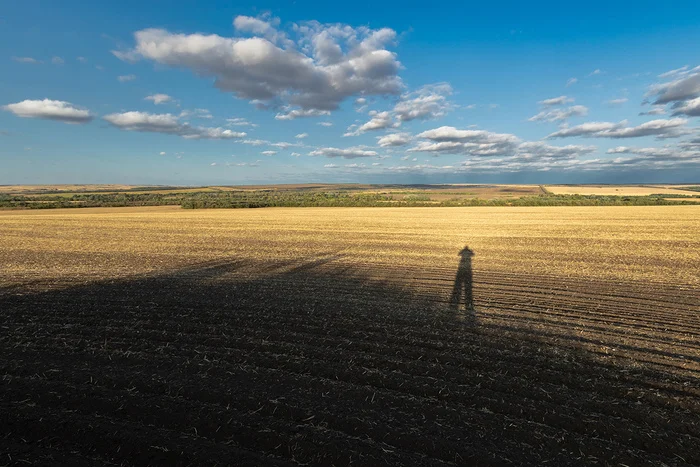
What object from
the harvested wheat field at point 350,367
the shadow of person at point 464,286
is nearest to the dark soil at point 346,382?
the harvested wheat field at point 350,367

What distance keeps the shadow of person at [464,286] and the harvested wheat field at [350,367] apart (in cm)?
14

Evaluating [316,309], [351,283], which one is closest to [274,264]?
[351,283]

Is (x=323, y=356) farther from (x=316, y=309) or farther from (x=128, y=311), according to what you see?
(x=128, y=311)

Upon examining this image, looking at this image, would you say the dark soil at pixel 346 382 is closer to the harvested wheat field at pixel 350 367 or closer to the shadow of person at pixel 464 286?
the harvested wheat field at pixel 350 367

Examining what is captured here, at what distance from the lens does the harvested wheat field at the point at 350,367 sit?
4.51m

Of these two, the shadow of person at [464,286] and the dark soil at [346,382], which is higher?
the shadow of person at [464,286]

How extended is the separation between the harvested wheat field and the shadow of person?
14 cm

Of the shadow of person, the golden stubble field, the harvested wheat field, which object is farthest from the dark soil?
the golden stubble field

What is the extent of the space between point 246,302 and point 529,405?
25.1 ft

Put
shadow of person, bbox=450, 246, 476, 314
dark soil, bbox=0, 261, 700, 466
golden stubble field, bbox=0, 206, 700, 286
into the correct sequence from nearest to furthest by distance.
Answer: dark soil, bbox=0, 261, 700, 466 < shadow of person, bbox=450, 246, 476, 314 < golden stubble field, bbox=0, 206, 700, 286

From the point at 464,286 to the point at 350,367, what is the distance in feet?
23.8

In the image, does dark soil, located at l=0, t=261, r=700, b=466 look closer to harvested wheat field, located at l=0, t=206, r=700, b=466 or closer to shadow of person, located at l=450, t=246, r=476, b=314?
harvested wheat field, located at l=0, t=206, r=700, b=466

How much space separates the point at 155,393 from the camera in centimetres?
557

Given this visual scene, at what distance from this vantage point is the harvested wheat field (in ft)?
14.8
